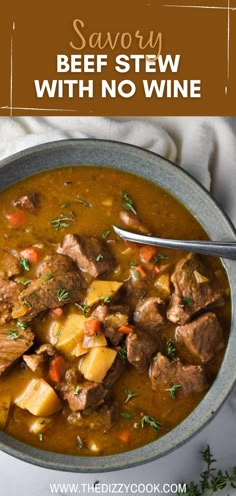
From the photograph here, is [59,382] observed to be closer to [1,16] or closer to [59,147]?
[59,147]

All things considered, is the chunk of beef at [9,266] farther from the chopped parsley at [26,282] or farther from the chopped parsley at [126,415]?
the chopped parsley at [126,415]

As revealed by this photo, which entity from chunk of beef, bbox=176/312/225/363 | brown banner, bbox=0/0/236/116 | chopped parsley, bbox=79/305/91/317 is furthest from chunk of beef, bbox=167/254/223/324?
brown banner, bbox=0/0/236/116

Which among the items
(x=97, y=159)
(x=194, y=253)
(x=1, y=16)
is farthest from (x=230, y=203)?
(x=1, y=16)

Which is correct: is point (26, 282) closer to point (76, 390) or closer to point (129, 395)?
point (76, 390)

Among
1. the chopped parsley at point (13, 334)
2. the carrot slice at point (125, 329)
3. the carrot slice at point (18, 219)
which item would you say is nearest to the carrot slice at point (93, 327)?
the carrot slice at point (125, 329)

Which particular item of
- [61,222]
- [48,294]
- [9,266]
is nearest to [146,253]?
[61,222]

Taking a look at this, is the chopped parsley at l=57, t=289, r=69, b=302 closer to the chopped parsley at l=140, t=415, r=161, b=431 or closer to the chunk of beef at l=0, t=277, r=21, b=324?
the chunk of beef at l=0, t=277, r=21, b=324
